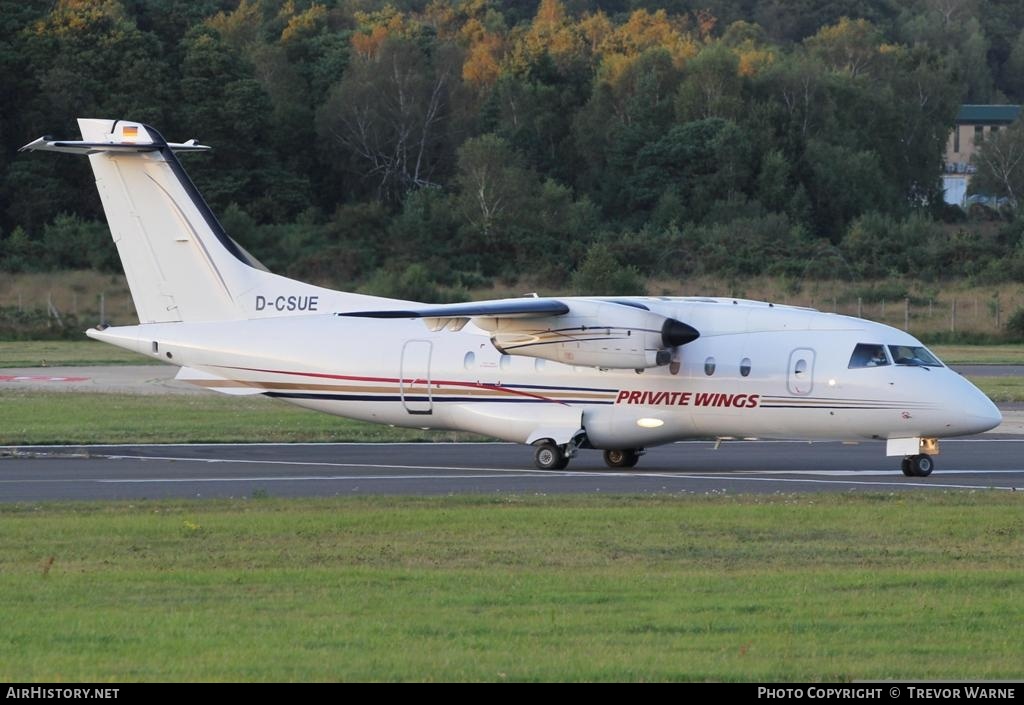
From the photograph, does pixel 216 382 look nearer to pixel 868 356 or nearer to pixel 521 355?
pixel 521 355

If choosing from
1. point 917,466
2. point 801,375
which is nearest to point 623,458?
point 801,375

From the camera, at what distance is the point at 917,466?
22.3 m

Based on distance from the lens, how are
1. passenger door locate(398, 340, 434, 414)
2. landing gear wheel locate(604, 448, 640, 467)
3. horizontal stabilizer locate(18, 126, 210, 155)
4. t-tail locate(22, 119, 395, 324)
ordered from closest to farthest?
passenger door locate(398, 340, 434, 414) → landing gear wheel locate(604, 448, 640, 467) → horizontal stabilizer locate(18, 126, 210, 155) → t-tail locate(22, 119, 395, 324)

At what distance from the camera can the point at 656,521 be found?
671 inches

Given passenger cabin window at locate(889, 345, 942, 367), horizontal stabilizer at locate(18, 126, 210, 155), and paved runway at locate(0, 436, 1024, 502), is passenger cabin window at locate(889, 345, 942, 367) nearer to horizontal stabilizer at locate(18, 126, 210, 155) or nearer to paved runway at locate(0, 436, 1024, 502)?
paved runway at locate(0, 436, 1024, 502)

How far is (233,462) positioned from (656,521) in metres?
9.59

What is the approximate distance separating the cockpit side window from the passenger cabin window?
0.52 feet

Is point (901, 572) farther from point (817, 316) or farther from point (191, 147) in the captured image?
Result: point (191, 147)

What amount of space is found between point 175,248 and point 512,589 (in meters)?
14.8

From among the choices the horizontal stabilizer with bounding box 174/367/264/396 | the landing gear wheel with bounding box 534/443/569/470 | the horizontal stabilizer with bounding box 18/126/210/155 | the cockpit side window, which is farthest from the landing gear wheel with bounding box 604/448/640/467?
the horizontal stabilizer with bounding box 18/126/210/155

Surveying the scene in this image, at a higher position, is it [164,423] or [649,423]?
[649,423]

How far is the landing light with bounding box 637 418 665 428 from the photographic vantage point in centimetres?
2319

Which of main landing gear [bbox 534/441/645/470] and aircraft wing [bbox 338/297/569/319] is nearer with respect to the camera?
aircraft wing [bbox 338/297/569/319]
